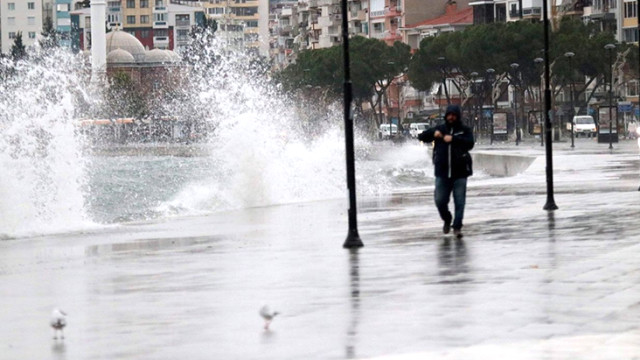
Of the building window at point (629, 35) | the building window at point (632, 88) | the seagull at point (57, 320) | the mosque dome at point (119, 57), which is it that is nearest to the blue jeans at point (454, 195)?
the seagull at point (57, 320)

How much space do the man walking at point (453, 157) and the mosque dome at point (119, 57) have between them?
17331 centimetres

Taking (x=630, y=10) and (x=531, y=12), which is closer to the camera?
(x=630, y=10)

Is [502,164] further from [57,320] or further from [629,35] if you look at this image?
[629,35]

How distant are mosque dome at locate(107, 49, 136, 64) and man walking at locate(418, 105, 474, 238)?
173m

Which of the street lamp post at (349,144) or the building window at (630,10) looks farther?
the building window at (630,10)

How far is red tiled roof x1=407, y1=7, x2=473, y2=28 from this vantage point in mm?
160125

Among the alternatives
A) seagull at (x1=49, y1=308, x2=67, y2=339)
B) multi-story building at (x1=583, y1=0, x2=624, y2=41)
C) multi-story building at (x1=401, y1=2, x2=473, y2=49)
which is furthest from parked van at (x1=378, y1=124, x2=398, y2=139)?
seagull at (x1=49, y1=308, x2=67, y2=339)

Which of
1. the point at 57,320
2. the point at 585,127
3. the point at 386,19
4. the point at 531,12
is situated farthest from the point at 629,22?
the point at 57,320

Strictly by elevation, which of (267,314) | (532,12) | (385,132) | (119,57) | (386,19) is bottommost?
(385,132)

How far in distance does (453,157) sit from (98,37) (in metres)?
156

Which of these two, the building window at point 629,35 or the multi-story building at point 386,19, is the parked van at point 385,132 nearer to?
the building window at point 629,35

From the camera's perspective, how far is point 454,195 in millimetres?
20266

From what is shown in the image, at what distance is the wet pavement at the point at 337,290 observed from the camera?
1096 cm

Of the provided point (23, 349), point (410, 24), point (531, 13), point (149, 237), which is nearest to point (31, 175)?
point (149, 237)
